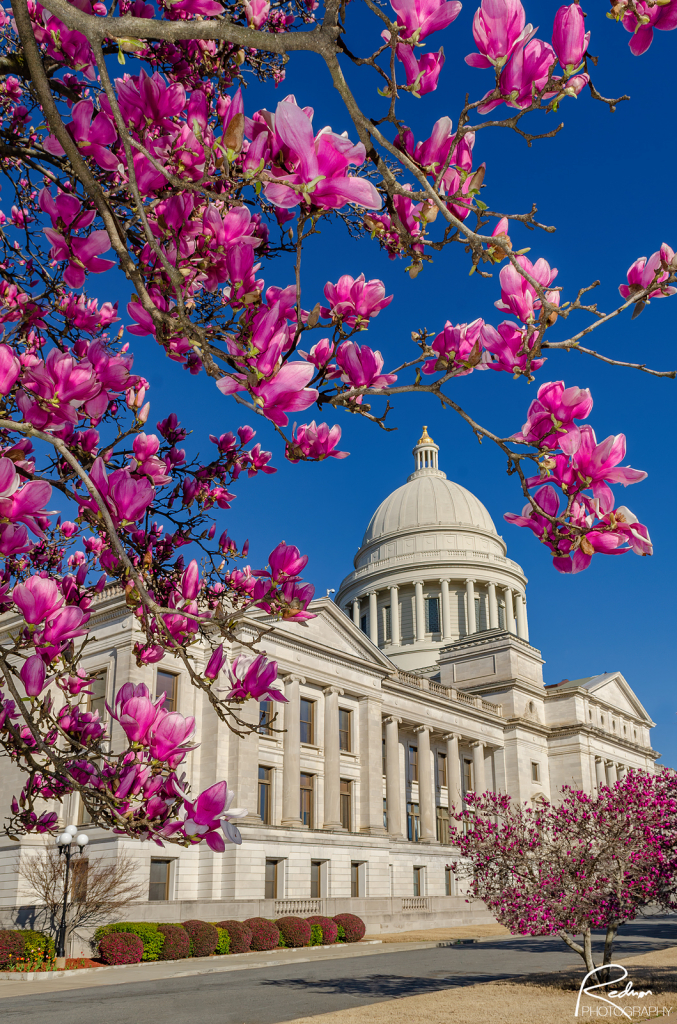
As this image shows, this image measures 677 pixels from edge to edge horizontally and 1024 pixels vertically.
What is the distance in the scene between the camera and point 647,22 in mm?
2740

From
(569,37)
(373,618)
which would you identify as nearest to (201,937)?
(569,37)

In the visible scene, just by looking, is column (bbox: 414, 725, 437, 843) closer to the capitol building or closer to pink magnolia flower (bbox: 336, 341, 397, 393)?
the capitol building

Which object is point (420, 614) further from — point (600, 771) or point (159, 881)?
point (159, 881)

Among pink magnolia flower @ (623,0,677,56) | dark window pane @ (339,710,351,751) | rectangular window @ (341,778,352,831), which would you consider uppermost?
dark window pane @ (339,710,351,751)

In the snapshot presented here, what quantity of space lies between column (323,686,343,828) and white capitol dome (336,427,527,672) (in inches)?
1123

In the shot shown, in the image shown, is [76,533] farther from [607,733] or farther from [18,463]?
[607,733]

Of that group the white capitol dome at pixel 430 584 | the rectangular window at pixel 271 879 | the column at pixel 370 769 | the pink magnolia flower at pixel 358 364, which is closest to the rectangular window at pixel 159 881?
the rectangular window at pixel 271 879

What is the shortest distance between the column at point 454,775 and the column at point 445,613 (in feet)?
64.7

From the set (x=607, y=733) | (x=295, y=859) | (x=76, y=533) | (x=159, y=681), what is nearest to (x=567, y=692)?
(x=607, y=733)

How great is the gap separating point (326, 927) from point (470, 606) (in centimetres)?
4632

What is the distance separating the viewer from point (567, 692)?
66062mm

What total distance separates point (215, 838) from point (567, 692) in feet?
219

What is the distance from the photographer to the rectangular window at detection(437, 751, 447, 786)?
187 feet

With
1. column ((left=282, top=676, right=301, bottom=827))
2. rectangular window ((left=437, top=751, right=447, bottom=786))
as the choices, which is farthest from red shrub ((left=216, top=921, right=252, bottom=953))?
rectangular window ((left=437, top=751, right=447, bottom=786))
